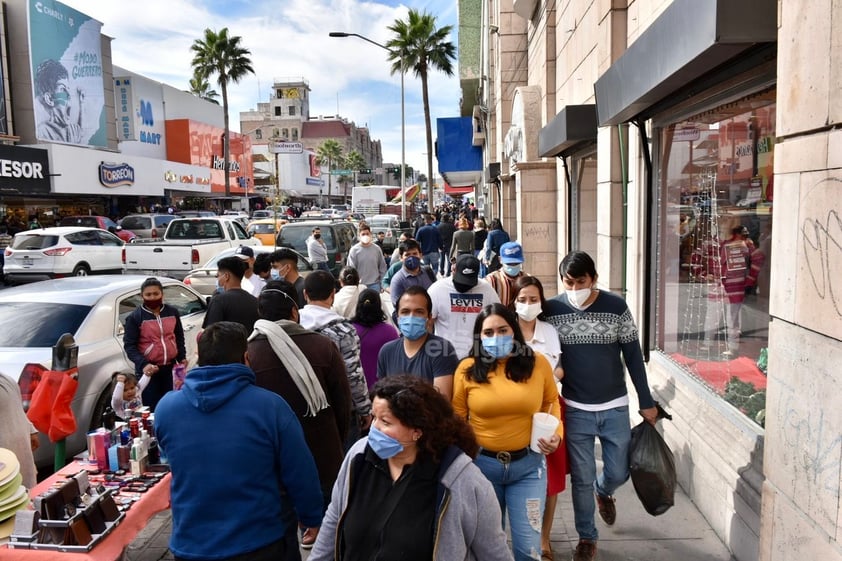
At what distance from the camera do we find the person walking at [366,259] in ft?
34.5

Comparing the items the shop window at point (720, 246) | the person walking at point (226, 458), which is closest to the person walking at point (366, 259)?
the shop window at point (720, 246)

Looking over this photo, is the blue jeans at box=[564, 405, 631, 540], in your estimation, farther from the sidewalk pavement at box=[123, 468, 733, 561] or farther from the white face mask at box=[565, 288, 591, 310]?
the white face mask at box=[565, 288, 591, 310]

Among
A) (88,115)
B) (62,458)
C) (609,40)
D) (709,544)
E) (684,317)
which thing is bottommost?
(709,544)

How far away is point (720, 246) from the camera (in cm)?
520

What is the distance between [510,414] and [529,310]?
939 mm

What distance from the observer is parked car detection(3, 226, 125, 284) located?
18.0 meters

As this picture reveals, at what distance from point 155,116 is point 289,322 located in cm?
4520

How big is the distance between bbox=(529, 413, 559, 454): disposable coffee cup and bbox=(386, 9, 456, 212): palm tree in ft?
111

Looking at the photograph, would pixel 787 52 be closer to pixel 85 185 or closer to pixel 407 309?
pixel 407 309

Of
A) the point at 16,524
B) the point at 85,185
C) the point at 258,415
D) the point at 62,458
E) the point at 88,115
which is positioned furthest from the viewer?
the point at 88,115

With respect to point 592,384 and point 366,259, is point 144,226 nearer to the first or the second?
point 366,259

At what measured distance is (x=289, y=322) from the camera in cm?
397

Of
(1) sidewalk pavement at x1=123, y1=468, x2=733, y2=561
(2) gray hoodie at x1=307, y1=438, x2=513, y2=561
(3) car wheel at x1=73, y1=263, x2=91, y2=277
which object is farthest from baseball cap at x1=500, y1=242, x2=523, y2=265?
(3) car wheel at x1=73, y1=263, x2=91, y2=277

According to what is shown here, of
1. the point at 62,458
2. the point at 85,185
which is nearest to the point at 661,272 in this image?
the point at 62,458
